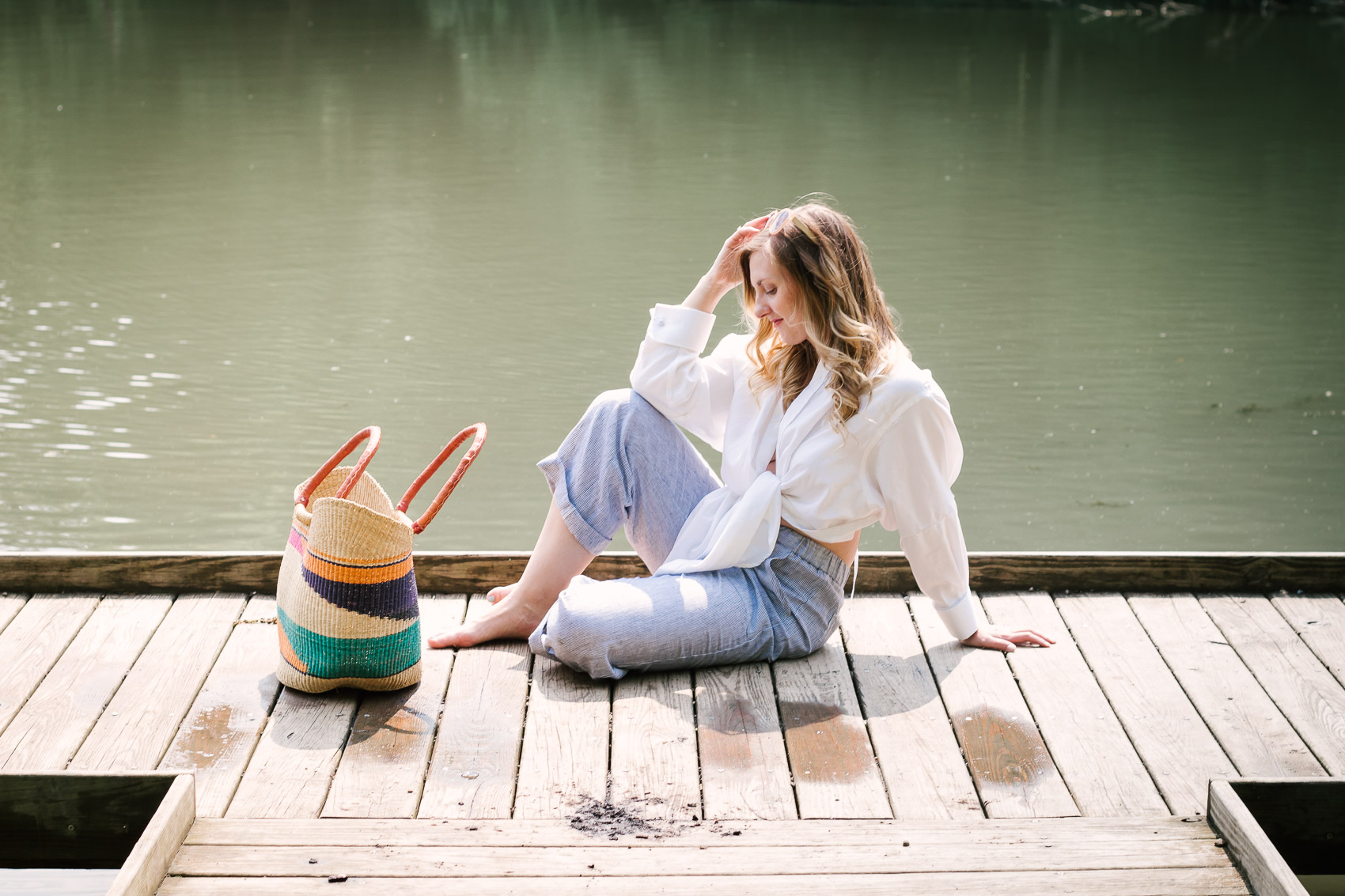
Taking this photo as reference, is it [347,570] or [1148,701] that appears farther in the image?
[1148,701]

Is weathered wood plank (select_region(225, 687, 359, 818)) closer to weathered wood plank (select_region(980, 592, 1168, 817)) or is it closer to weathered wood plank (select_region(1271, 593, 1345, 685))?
weathered wood plank (select_region(980, 592, 1168, 817))

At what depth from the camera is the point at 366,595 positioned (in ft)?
7.41

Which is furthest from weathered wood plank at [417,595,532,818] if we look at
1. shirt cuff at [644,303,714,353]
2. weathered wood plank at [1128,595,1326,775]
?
weathered wood plank at [1128,595,1326,775]

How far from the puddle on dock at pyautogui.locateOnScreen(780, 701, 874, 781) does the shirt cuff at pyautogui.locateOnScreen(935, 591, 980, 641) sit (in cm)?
30

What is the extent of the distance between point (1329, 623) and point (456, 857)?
1.71m

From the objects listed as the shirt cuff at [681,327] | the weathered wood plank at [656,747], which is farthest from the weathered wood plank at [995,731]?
the shirt cuff at [681,327]

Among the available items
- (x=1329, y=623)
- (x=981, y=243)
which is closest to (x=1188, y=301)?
(x=981, y=243)

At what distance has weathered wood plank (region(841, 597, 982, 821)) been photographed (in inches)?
81.4

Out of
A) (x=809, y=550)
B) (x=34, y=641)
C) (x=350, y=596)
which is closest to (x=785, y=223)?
(x=809, y=550)

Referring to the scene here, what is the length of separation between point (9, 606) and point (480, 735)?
3.40ft

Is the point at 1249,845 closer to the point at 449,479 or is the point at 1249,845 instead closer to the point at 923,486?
the point at 923,486

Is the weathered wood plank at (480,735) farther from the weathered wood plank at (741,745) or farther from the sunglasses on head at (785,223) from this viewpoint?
the sunglasses on head at (785,223)

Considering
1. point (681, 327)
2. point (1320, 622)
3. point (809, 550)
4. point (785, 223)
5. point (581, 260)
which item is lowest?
point (581, 260)

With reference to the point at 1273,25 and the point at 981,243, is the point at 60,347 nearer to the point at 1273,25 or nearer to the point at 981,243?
the point at 981,243
